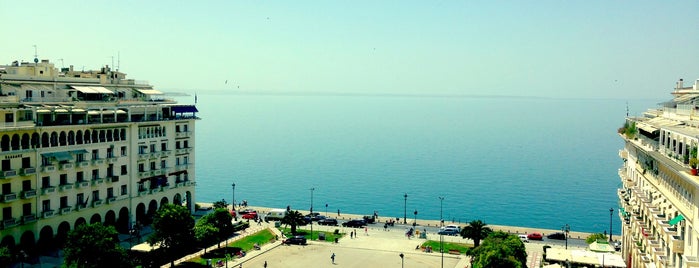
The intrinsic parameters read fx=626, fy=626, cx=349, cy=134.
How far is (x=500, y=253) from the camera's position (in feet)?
149

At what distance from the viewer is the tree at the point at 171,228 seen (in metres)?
55.5

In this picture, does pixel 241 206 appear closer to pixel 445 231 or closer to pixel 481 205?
pixel 445 231

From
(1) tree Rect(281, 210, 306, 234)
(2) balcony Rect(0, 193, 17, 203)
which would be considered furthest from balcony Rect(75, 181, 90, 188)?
(1) tree Rect(281, 210, 306, 234)

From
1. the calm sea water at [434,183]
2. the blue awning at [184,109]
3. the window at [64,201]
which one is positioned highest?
the blue awning at [184,109]

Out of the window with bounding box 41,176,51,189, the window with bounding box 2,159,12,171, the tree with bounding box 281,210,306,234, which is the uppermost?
the window with bounding box 2,159,12,171

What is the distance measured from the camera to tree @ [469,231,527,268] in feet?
147

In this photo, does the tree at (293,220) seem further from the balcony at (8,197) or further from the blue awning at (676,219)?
the blue awning at (676,219)

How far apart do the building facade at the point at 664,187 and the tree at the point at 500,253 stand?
826 centimetres

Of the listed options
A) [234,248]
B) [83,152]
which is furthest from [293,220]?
[83,152]

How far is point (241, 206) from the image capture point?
3536 inches

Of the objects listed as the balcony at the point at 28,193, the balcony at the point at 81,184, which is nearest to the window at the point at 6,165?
the balcony at the point at 28,193

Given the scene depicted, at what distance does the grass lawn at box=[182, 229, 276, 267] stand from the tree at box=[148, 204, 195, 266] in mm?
2316

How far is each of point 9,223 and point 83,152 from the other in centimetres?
1037

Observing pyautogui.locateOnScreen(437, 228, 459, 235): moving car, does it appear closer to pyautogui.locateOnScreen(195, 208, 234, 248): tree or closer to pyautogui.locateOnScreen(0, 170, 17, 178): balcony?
pyautogui.locateOnScreen(195, 208, 234, 248): tree
